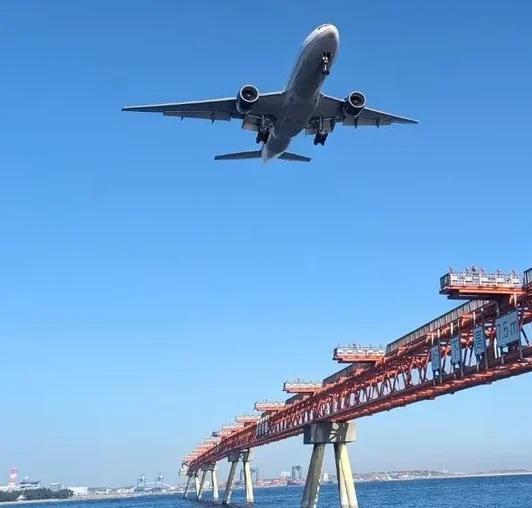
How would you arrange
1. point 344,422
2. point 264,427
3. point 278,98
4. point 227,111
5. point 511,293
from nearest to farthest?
1. point 511,293
2. point 278,98
3. point 227,111
4. point 344,422
5. point 264,427

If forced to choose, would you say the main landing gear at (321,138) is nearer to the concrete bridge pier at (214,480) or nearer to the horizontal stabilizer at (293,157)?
the horizontal stabilizer at (293,157)

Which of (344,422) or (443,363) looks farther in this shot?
(344,422)

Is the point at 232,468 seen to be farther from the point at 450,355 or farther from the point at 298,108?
the point at 298,108

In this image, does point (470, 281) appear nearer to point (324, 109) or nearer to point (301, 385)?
point (324, 109)

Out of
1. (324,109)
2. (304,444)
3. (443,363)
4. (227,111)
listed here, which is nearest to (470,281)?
(443,363)

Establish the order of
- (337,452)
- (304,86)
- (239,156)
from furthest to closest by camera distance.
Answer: (337,452) < (239,156) < (304,86)

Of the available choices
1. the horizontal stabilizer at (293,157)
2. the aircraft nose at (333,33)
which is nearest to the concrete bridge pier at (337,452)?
the horizontal stabilizer at (293,157)

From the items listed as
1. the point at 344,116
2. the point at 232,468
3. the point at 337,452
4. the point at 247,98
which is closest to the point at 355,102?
the point at 344,116
